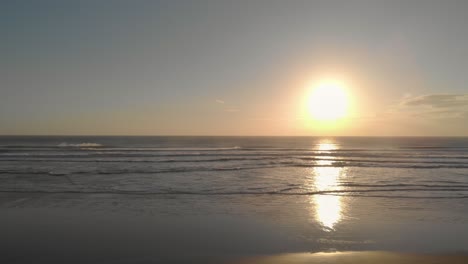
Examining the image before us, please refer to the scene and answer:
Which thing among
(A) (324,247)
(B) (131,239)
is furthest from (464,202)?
(B) (131,239)

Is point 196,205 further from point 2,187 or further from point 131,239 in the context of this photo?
point 2,187

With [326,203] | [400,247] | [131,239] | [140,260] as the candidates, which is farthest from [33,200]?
[400,247]

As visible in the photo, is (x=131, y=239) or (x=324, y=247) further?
(x=131, y=239)

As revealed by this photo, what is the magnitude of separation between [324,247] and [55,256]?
5.55 m

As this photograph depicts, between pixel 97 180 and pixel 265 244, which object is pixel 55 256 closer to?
pixel 265 244

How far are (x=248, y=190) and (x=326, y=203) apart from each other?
4.24 m

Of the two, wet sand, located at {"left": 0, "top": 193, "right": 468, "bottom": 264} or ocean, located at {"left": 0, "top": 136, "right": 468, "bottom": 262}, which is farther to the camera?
ocean, located at {"left": 0, "top": 136, "right": 468, "bottom": 262}

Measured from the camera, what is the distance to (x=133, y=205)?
12.5 m

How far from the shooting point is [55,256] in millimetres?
7105

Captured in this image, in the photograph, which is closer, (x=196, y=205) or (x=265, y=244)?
(x=265, y=244)

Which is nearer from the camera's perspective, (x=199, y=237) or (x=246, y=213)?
(x=199, y=237)

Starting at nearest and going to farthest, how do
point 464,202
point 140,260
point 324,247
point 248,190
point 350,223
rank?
point 140,260 → point 324,247 → point 350,223 → point 464,202 → point 248,190

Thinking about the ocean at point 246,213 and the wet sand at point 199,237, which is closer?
the wet sand at point 199,237

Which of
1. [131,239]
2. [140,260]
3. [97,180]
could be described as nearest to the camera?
[140,260]
